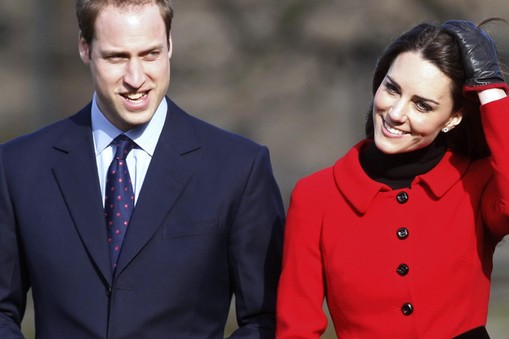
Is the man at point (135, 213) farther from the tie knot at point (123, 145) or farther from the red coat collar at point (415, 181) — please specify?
the red coat collar at point (415, 181)

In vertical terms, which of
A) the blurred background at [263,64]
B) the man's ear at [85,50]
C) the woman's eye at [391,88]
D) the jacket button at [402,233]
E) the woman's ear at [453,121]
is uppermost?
the woman's eye at [391,88]

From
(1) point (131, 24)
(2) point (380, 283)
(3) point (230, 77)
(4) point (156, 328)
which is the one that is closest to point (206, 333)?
(4) point (156, 328)

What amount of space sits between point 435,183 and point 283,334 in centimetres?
53

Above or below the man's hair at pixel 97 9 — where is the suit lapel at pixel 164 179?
below

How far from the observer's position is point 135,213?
4.13 metres

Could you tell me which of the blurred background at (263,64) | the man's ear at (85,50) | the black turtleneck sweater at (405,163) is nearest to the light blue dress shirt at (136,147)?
the man's ear at (85,50)

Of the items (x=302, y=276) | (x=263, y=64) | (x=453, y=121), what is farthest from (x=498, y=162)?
(x=263, y=64)

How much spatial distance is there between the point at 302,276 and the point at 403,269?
0.25 m

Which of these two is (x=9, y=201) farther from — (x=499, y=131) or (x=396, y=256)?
(x=499, y=131)

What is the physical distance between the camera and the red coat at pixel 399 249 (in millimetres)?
3990

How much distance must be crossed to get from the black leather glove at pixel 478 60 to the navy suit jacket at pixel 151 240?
617 millimetres

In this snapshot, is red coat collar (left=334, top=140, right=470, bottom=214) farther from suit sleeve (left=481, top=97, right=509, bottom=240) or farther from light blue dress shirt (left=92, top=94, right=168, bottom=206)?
light blue dress shirt (left=92, top=94, right=168, bottom=206)

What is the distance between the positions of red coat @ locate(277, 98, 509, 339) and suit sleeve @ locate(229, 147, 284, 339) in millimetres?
117

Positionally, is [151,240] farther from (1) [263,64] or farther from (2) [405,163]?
(1) [263,64]
